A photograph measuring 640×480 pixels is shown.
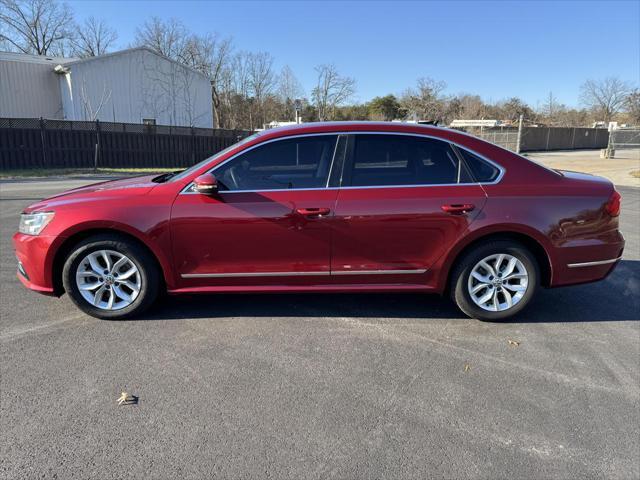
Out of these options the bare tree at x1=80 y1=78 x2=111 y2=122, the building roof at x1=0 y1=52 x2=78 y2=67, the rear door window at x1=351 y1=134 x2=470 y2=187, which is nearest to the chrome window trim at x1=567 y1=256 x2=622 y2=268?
the rear door window at x1=351 y1=134 x2=470 y2=187

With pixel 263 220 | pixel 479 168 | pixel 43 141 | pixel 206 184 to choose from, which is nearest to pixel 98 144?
pixel 43 141

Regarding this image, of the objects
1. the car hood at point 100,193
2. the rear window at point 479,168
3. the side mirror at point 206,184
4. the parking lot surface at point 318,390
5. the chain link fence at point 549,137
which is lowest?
the parking lot surface at point 318,390

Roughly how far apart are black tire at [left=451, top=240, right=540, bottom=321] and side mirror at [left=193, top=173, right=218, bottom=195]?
219 centimetres

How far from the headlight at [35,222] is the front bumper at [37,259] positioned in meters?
0.05

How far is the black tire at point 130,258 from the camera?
3.73 m

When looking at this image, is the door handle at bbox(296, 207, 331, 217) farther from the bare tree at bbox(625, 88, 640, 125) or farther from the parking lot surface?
the bare tree at bbox(625, 88, 640, 125)

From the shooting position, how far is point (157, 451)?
2352mm

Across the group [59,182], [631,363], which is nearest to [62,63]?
[59,182]

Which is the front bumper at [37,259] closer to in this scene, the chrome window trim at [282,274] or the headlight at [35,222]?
the headlight at [35,222]

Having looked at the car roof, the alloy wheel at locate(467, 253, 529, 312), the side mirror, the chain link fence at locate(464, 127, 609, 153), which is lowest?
the alloy wheel at locate(467, 253, 529, 312)

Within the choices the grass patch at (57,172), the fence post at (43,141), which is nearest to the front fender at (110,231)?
the grass patch at (57,172)

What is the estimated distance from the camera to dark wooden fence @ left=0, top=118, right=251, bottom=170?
18.8m

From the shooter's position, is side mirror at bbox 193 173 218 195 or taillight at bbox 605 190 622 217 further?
taillight at bbox 605 190 622 217

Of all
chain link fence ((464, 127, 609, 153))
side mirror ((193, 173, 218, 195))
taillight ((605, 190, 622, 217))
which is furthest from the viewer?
chain link fence ((464, 127, 609, 153))
